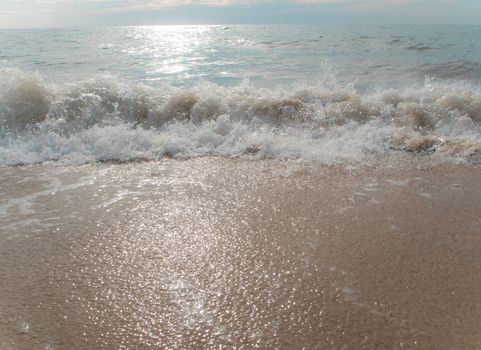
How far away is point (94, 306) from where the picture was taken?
2.48 metres

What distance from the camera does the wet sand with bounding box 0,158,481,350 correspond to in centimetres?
227

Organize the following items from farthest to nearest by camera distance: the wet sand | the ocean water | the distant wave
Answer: the distant wave
the ocean water
the wet sand

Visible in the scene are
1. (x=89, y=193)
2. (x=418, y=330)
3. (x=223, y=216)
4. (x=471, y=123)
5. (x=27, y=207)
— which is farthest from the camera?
(x=471, y=123)

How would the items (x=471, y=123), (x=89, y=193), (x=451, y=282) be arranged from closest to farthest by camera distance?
(x=451, y=282) → (x=89, y=193) → (x=471, y=123)

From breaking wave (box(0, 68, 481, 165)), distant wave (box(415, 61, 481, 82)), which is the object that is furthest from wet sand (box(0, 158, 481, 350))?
distant wave (box(415, 61, 481, 82))

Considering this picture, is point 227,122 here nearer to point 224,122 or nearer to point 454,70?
point 224,122

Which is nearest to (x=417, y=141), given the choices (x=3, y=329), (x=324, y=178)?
(x=324, y=178)

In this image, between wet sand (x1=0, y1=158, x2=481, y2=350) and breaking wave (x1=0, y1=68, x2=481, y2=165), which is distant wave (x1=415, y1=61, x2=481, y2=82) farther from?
wet sand (x1=0, y1=158, x2=481, y2=350)

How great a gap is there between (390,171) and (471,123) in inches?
102

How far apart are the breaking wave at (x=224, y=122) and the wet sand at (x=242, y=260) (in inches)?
31.3

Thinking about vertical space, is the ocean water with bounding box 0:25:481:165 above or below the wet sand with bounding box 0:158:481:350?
above

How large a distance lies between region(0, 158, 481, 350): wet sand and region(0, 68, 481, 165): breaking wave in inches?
31.3

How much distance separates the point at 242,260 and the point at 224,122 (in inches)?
143

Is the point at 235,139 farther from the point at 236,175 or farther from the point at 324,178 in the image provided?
the point at 324,178
